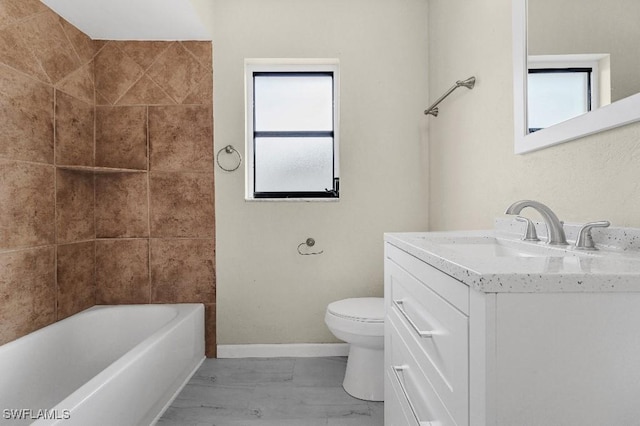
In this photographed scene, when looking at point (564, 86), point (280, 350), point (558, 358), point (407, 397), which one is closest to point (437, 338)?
point (558, 358)

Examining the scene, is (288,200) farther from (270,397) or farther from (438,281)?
(438,281)

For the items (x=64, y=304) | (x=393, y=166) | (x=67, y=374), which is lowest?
(x=67, y=374)

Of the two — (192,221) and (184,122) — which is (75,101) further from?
(192,221)

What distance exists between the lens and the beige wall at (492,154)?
89 centimetres

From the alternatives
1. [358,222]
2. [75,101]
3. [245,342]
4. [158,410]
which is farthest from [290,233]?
[75,101]

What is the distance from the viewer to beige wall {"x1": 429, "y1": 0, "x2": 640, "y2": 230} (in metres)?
0.89

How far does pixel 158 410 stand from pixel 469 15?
8.13ft

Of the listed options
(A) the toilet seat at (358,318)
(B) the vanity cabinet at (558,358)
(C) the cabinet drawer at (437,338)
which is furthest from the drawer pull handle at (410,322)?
(A) the toilet seat at (358,318)

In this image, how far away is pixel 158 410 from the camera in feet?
5.33

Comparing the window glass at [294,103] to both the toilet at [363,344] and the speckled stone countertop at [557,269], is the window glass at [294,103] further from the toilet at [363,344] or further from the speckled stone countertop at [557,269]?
the speckled stone countertop at [557,269]

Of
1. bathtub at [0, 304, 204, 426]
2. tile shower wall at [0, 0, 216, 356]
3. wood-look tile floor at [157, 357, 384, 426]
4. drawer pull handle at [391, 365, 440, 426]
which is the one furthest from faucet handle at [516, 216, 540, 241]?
tile shower wall at [0, 0, 216, 356]

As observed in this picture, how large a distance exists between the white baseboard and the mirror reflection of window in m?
1.76

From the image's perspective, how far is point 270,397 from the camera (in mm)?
1771

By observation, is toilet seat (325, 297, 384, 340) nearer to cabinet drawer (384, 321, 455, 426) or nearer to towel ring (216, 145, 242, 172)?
cabinet drawer (384, 321, 455, 426)
